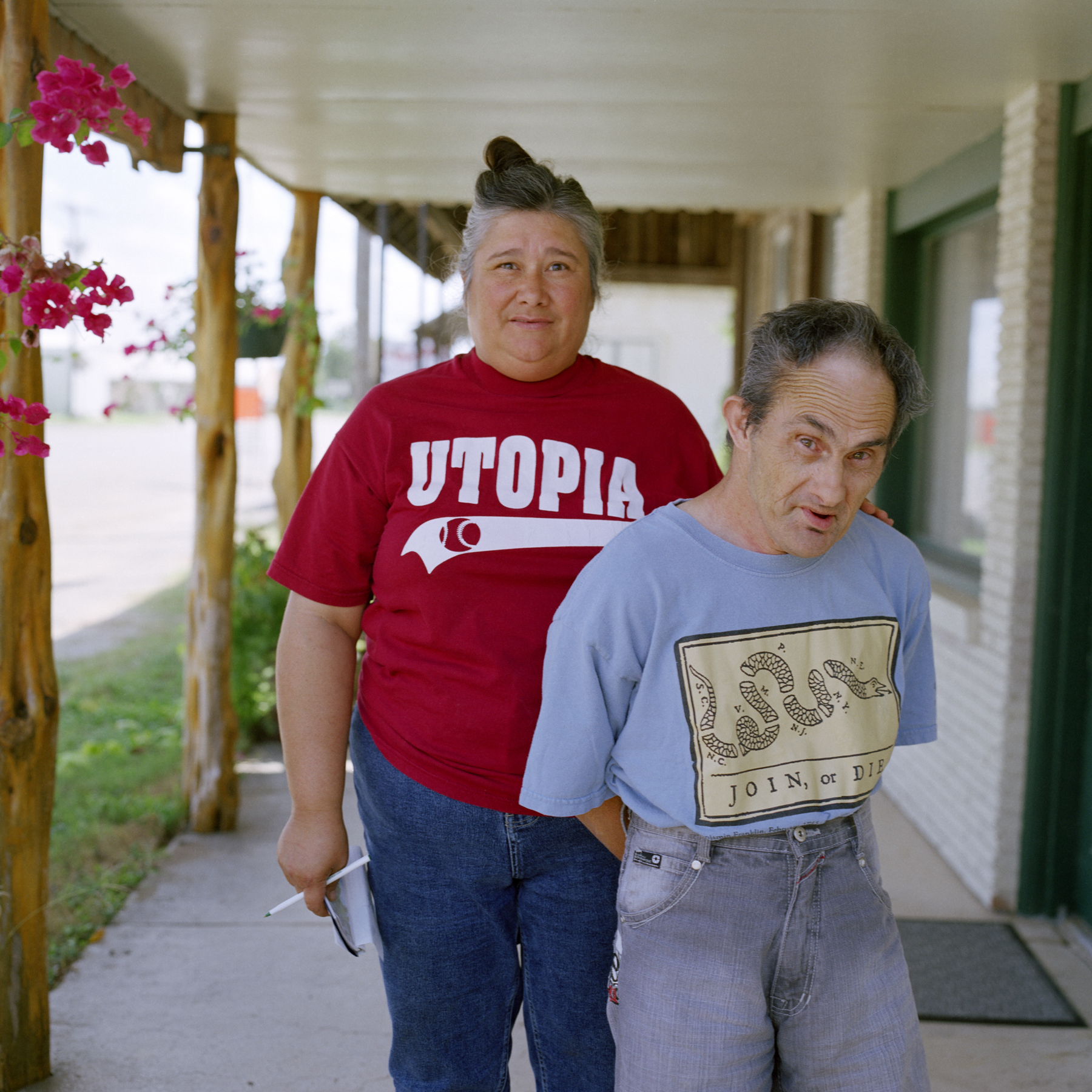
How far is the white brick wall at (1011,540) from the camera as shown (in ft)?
11.4

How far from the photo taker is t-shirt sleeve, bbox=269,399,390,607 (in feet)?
5.65

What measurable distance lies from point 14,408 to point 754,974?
1.56 m

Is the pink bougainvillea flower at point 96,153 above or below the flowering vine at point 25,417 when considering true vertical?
above

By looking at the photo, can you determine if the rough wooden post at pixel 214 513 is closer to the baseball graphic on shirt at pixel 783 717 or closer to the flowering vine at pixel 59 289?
the flowering vine at pixel 59 289

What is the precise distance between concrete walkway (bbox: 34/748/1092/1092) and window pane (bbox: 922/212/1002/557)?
5.21ft

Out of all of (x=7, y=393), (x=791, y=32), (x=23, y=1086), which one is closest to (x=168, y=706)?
(x=23, y=1086)

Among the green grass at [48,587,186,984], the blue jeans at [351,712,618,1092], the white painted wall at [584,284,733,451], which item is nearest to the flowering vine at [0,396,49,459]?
the blue jeans at [351,712,618,1092]

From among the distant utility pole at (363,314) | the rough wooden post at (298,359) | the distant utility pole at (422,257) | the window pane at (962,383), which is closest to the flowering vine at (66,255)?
the rough wooden post at (298,359)

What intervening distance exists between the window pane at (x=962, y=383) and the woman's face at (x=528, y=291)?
10.3 feet

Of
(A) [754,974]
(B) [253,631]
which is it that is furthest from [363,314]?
(A) [754,974]

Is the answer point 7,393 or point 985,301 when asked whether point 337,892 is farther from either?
point 985,301

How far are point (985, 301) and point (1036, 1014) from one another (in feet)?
9.22

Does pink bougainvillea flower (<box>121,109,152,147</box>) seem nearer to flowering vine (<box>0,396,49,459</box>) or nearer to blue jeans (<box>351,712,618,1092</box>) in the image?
flowering vine (<box>0,396,49,459</box>)

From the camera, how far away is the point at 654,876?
1.43 meters
